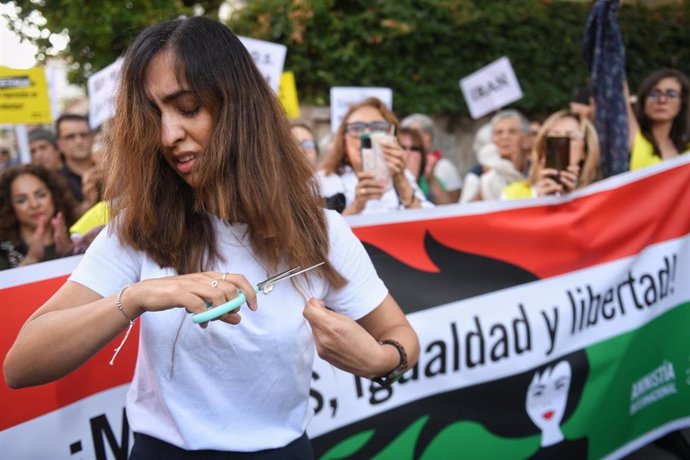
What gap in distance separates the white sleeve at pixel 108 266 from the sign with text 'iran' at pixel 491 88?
19.9 feet

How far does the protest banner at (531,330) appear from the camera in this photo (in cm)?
279

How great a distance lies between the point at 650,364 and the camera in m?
3.42

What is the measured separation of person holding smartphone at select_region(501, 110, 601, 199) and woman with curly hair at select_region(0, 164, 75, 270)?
2.45 m

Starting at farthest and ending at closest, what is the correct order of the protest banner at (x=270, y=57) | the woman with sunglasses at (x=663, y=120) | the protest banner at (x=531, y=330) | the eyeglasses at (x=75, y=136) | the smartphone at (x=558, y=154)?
the eyeglasses at (x=75, y=136) < the protest banner at (x=270, y=57) < the woman with sunglasses at (x=663, y=120) < the smartphone at (x=558, y=154) < the protest banner at (x=531, y=330)

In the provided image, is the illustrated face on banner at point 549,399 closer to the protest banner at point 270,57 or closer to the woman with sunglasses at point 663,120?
the woman with sunglasses at point 663,120

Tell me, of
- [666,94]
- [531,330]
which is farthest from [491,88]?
[531,330]

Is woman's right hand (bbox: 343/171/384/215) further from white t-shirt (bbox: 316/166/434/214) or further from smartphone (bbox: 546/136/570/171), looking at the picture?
smartphone (bbox: 546/136/570/171)

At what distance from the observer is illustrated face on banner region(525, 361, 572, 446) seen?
121 inches

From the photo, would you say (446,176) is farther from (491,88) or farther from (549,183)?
(549,183)


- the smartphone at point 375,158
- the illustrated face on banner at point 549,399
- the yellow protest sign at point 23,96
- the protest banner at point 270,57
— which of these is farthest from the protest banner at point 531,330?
the yellow protest sign at point 23,96

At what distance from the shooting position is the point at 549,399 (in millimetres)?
3105

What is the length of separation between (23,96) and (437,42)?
7132 millimetres

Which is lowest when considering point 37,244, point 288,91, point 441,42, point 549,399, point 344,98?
point 549,399

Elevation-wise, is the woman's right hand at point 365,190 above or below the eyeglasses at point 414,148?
below
